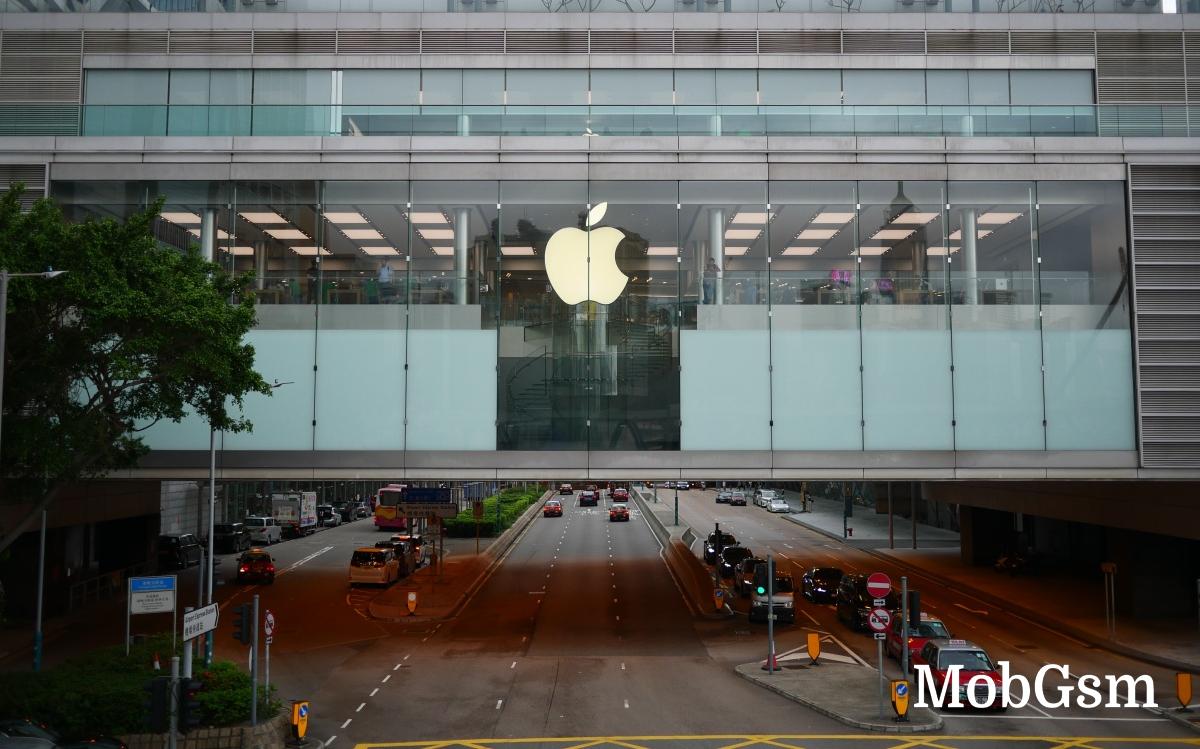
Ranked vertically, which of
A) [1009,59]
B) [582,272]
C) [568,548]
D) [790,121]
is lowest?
[568,548]

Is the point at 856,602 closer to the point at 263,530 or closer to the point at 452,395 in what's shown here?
the point at 452,395

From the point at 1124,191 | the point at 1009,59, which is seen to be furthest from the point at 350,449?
the point at 1009,59

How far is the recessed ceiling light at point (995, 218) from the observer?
2844cm

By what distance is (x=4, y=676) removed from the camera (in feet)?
68.8

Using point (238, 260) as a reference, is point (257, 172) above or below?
above

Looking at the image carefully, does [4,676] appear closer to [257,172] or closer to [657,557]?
[257,172]

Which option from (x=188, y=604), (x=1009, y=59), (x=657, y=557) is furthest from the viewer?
(x=657, y=557)

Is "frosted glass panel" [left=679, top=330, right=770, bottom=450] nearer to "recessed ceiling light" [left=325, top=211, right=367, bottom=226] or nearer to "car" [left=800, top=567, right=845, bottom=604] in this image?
"recessed ceiling light" [left=325, top=211, right=367, bottom=226]

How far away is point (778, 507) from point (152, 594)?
256 ft

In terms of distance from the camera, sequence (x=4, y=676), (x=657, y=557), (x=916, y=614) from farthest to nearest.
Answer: (x=657, y=557), (x=916, y=614), (x=4, y=676)

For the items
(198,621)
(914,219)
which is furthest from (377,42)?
(198,621)

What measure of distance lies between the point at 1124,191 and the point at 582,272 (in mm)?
15583

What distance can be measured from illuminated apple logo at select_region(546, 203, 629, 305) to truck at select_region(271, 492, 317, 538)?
50842mm

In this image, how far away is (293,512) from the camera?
72.9 m
